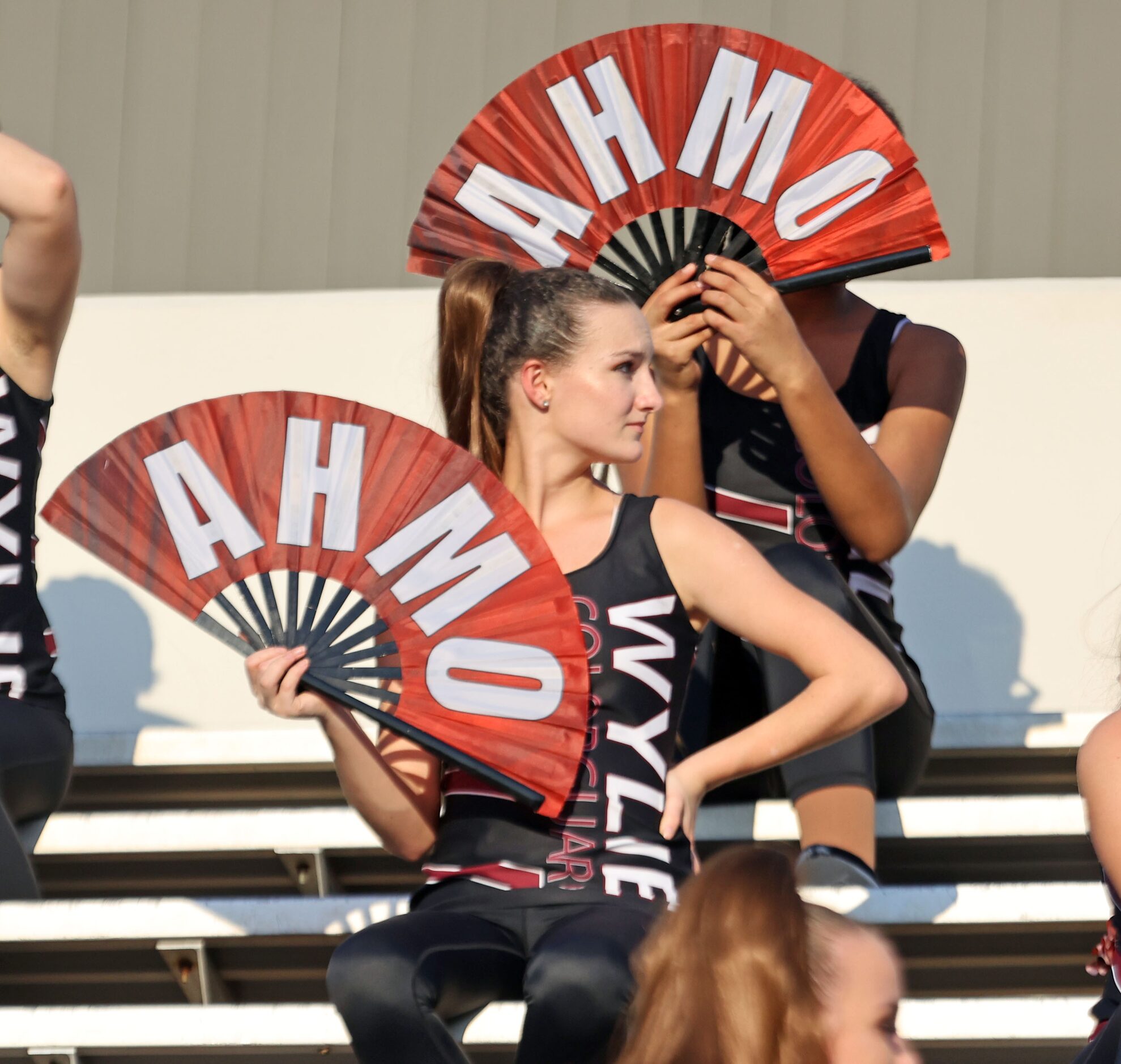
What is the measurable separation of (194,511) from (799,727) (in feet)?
2.43

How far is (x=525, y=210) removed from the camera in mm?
2475

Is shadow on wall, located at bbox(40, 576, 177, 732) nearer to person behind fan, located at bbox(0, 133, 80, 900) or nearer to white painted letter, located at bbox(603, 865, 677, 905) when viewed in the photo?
person behind fan, located at bbox(0, 133, 80, 900)

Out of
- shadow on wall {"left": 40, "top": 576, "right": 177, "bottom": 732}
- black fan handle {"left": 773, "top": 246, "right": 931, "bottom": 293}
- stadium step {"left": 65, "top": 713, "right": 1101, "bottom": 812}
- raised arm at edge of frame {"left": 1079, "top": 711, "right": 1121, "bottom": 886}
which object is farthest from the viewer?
shadow on wall {"left": 40, "top": 576, "right": 177, "bottom": 732}

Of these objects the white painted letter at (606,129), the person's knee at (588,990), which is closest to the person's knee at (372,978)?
the person's knee at (588,990)

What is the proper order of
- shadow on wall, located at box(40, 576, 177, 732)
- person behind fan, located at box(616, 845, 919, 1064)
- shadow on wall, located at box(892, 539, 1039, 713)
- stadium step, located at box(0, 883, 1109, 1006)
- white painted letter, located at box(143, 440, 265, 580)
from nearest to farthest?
person behind fan, located at box(616, 845, 919, 1064) < white painted letter, located at box(143, 440, 265, 580) < stadium step, located at box(0, 883, 1109, 1006) < shadow on wall, located at box(892, 539, 1039, 713) < shadow on wall, located at box(40, 576, 177, 732)

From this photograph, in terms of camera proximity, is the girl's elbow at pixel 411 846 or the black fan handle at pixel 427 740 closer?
the black fan handle at pixel 427 740

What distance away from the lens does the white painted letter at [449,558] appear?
2004mm

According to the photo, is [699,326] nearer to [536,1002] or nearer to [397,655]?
[397,655]

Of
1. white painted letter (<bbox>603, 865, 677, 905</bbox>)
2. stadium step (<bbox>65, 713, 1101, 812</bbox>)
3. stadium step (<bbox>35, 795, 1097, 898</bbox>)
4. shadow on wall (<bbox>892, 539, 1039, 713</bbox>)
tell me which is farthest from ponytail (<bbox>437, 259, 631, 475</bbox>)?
shadow on wall (<bbox>892, 539, 1039, 713</bbox>)

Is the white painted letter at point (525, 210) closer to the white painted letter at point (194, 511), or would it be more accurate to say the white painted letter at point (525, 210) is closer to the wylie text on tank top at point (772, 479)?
the wylie text on tank top at point (772, 479)

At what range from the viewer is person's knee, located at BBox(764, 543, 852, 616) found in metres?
2.24

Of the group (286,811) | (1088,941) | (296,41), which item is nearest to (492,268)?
(286,811)

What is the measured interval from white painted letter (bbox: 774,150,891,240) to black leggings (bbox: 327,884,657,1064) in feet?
3.49

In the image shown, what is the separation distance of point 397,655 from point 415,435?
0.26 metres
